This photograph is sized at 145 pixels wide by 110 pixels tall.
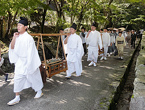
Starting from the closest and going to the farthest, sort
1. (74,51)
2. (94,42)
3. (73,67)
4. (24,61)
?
(24,61) → (74,51) → (73,67) → (94,42)

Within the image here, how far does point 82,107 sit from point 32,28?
50.5 ft

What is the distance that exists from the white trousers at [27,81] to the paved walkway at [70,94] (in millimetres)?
383

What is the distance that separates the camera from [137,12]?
25.3 m

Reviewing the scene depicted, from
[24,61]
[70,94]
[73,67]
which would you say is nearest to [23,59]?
[24,61]

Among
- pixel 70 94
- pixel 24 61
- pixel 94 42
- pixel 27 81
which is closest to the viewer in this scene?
pixel 24 61

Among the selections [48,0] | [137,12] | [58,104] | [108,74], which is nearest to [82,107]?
[58,104]

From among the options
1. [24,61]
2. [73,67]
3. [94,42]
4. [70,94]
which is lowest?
[70,94]

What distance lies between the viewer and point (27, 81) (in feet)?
13.3

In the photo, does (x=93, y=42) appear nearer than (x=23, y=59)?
No

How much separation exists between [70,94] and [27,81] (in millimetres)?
1290

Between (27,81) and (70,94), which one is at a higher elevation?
(27,81)

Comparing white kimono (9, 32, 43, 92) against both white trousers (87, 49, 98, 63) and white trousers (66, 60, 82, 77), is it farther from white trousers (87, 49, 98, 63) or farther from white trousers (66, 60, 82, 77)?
white trousers (87, 49, 98, 63)

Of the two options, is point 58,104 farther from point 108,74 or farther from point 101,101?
point 108,74

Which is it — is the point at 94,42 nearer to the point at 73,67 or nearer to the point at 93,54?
the point at 93,54
